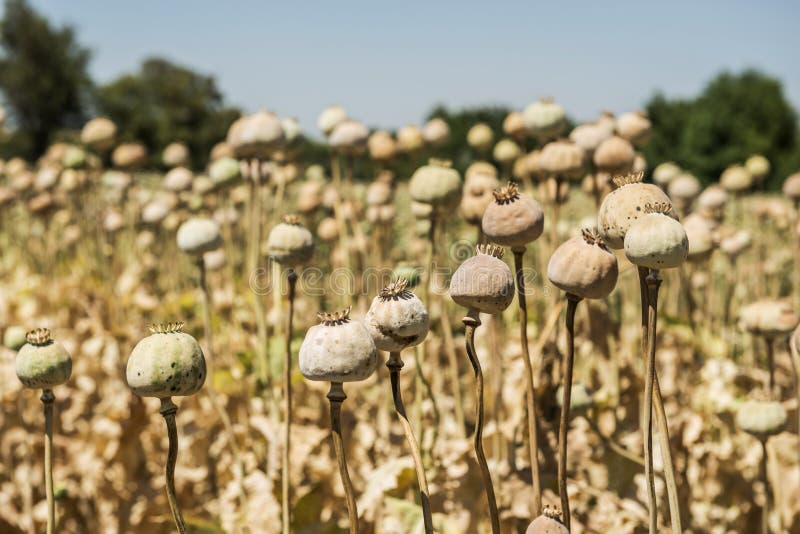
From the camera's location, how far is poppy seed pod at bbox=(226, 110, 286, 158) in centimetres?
266

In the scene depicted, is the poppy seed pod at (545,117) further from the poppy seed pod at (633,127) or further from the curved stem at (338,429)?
the curved stem at (338,429)

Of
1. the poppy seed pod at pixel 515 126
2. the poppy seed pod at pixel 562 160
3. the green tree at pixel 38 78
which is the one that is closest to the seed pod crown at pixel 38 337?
the poppy seed pod at pixel 562 160

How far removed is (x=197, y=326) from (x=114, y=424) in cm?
108

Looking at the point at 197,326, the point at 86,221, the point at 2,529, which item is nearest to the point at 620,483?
the point at 2,529

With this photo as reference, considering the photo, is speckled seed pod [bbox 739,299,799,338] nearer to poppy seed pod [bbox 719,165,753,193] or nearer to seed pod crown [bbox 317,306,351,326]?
seed pod crown [bbox 317,306,351,326]

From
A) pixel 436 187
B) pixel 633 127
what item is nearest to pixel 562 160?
pixel 436 187

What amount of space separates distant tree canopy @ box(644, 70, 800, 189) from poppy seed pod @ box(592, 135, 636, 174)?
22590mm

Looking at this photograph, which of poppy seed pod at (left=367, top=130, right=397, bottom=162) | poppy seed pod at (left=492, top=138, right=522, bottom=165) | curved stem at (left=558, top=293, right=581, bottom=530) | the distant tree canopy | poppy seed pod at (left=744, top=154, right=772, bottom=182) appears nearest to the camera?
curved stem at (left=558, top=293, right=581, bottom=530)

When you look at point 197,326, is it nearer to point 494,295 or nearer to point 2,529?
point 2,529

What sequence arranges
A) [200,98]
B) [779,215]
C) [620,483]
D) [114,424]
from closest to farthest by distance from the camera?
[620,483]
[114,424]
[779,215]
[200,98]

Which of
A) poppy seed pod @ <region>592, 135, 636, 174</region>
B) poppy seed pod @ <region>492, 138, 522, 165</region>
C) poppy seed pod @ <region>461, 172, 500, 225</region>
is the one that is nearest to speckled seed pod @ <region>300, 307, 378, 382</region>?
poppy seed pod @ <region>461, 172, 500, 225</region>

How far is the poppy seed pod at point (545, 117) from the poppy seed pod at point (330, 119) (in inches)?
A: 37.6

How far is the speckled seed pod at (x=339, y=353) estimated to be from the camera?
125 cm

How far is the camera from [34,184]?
5.49 metres
